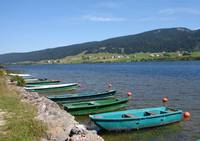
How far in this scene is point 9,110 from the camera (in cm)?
1808

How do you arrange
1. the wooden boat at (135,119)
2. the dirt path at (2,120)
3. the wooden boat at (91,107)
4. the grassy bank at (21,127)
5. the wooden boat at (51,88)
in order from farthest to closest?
the wooden boat at (51,88)
the wooden boat at (91,107)
the wooden boat at (135,119)
the dirt path at (2,120)
the grassy bank at (21,127)

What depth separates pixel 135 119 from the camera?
21.1 metres

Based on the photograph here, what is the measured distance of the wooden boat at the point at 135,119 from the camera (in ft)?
66.3

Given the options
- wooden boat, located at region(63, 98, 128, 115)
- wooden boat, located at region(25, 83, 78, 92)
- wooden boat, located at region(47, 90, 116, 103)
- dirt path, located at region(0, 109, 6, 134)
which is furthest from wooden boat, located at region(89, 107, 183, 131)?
wooden boat, located at region(25, 83, 78, 92)

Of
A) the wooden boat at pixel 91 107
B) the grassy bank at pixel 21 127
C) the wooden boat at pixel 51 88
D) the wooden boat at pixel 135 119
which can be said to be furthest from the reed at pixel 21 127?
the wooden boat at pixel 51 88

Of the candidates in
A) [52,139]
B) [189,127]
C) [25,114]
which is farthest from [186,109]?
[52,139]

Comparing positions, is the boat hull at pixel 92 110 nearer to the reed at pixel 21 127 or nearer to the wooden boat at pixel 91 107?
the wooden boat at pixel 91 107

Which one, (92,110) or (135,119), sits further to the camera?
(92,110)

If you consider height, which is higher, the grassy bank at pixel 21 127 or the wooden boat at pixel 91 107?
the grassy bank at pixel 21 127

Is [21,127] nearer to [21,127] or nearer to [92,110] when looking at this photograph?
[21,127]

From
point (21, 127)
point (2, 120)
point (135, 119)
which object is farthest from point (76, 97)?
point (21, 127)

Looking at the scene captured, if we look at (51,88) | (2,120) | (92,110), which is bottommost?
(92,110)

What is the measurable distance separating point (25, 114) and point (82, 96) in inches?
693

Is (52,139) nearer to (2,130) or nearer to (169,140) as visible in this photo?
(2,130)
